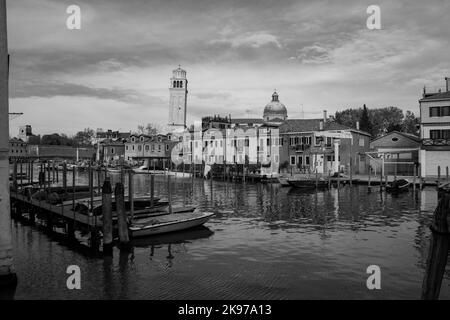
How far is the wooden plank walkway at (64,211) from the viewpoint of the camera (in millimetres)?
19656

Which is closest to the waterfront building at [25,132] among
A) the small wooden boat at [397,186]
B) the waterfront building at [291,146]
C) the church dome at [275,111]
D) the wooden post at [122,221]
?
the waterfront building at [291,146]

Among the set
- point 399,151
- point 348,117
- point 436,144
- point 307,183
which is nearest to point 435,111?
point 436,144

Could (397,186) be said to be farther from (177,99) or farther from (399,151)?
(177,99)

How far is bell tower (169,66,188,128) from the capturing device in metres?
119

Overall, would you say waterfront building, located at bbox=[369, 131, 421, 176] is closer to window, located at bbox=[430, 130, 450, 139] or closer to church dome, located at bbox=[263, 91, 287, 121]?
window, located at bbox=[430, 130, 450, 139]

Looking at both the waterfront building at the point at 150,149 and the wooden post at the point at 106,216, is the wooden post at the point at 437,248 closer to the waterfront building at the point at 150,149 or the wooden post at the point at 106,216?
the wooden post at the point at 106,216

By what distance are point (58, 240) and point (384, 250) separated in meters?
16.3

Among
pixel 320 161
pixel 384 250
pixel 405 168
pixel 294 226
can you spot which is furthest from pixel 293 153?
pixel 384 250

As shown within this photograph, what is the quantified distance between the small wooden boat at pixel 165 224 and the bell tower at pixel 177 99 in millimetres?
96522

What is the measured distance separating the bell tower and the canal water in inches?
3634

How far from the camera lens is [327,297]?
41.2ft

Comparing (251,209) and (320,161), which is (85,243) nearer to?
(251,209)

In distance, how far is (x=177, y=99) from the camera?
119688 millimetres

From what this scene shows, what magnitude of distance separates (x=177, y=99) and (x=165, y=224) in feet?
331
